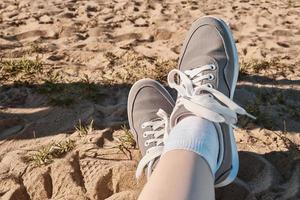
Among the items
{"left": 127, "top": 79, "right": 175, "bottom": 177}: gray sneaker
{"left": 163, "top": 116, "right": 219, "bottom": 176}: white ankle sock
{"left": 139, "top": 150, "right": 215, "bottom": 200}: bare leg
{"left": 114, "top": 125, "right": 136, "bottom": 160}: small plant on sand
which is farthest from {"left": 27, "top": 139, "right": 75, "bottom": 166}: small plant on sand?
{"left": 139, "top": 150, "right": 215, "bottom": 200}: bare leg

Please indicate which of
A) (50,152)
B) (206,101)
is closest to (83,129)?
(50,152)

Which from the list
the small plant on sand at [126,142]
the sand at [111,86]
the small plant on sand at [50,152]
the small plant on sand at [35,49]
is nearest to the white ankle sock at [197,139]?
the sand at [111,86]

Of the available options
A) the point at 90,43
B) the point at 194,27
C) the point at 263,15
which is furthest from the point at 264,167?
the point at 263,15

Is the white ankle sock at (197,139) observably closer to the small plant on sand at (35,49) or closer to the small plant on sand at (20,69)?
the small plant on sand at (20,69)

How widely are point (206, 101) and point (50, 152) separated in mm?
953

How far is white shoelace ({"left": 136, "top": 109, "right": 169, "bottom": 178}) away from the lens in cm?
222

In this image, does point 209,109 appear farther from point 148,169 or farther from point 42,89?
point 42,89

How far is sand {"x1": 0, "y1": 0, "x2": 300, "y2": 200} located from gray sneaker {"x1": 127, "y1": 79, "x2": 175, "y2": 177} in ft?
0.44

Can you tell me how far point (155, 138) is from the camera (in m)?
2.47

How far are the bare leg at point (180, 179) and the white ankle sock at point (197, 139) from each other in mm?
43

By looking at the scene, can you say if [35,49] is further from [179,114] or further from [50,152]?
[179,114]

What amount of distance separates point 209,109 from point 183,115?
14cm

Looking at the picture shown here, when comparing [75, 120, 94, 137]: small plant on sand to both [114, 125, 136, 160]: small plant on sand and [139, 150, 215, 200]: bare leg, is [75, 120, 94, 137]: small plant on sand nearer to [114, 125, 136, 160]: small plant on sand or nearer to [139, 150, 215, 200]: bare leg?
[114, 125, 136, 160]: small plant on sand

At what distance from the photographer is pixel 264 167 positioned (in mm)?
2447
